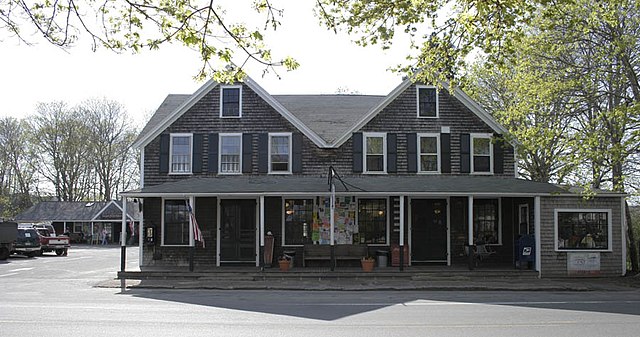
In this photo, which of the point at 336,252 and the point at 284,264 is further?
the point at 336,252

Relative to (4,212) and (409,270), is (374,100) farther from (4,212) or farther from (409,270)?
(4,212)

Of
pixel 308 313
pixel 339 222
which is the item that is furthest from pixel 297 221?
pixel 308 313

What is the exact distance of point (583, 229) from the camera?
2086 centimetres

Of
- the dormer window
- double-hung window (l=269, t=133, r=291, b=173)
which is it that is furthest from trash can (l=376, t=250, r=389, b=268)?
double-hung window (l=269, t=133, r=291, b=173)

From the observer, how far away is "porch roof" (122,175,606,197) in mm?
20172

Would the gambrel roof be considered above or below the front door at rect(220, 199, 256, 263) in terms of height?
above

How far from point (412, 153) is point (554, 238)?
18.9 feet

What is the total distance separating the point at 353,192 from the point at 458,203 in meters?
4.71

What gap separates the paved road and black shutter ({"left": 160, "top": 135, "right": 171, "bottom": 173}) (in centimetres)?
627

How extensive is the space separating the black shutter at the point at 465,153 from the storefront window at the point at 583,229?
3.73 m

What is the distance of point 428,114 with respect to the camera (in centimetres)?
2302

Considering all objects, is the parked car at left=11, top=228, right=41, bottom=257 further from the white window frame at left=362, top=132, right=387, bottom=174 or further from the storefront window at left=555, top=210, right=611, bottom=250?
the storefront window at left=555, top=210, right=611, bottom=250

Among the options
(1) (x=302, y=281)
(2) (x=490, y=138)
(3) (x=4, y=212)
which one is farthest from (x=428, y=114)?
(3) (x=4, y=212)

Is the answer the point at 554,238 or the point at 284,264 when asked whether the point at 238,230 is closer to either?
the point at 284,264
